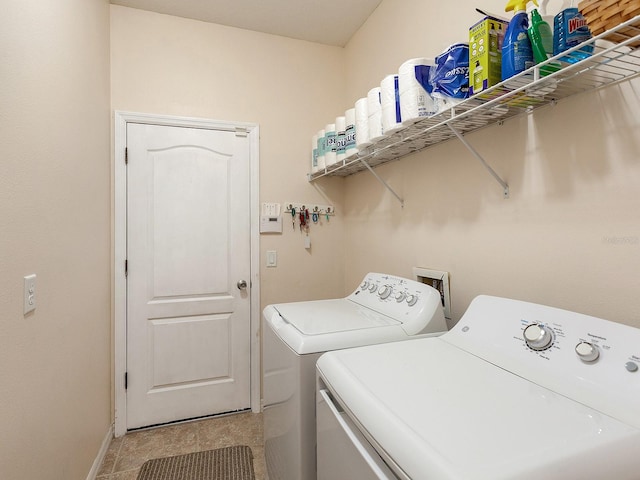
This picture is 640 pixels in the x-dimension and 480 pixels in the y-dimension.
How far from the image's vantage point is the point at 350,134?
190 centimetres

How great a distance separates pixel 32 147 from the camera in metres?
1.19

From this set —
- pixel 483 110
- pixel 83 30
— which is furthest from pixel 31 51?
pixel 483 110

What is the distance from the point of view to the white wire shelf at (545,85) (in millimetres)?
815

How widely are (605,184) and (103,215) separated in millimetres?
2407

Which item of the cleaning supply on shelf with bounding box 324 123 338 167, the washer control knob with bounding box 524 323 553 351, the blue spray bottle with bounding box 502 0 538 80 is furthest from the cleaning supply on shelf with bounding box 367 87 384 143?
the washer control knob with bounding box 524 323 553 351

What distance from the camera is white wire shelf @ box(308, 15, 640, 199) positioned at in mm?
815

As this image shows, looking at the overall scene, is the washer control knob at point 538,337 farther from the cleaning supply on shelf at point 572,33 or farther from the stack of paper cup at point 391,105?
the stack of paper cup at point 391,105

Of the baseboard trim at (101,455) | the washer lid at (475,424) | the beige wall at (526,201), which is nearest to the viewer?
the washer lid at (475,424)

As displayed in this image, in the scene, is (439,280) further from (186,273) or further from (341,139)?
(186,273)

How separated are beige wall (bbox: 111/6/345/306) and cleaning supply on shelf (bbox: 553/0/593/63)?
73.8 inches

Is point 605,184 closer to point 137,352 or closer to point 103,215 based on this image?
point 103,215

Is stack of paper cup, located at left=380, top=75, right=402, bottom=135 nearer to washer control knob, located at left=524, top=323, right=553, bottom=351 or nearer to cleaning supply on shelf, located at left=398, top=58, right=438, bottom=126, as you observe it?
cleaning supply on shelf, located at left=398, top=58, right=438, bottom=126

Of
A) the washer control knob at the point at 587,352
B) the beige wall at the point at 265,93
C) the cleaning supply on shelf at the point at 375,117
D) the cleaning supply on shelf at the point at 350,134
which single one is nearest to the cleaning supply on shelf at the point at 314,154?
the beige wall at the point at 265,93

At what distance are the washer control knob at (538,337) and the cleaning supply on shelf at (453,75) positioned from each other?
77cm
